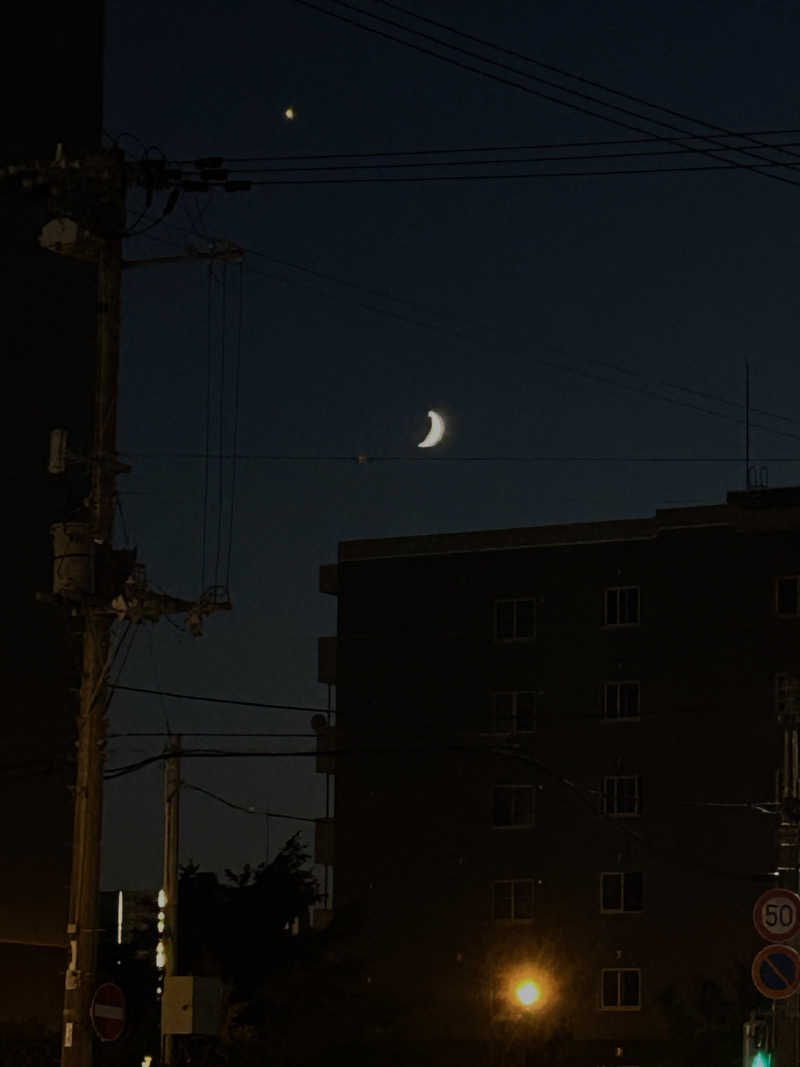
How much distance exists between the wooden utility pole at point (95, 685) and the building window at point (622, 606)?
46572 millimetres

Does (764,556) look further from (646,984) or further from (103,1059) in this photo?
(103,1059)

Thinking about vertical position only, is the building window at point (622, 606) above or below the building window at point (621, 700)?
above

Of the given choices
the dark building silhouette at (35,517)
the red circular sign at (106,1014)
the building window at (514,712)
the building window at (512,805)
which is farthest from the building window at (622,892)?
the red circular sign at (106,1014)

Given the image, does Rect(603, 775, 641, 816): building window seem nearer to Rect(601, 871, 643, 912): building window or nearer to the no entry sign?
Rect(601, 871, 643, 912): building window

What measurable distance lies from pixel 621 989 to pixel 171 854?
36465mm

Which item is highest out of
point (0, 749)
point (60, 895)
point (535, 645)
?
point (535, 645)

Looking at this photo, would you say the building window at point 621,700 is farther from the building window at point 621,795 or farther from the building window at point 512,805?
the building window at point 512,805

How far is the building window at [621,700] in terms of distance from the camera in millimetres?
68500

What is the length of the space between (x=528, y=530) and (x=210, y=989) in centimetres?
4473

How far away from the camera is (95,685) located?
74.9 ft

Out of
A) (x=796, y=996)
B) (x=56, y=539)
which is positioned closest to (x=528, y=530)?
(x=796, y=996)

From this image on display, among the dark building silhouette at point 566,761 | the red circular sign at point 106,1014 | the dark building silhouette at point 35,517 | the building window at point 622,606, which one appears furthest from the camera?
the building window at point 622,606

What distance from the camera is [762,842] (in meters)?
64.2

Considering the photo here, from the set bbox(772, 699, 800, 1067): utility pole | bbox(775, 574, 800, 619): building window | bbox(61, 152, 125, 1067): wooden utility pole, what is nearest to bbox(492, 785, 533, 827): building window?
bbox(775, 574, 800, 619): building window
